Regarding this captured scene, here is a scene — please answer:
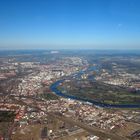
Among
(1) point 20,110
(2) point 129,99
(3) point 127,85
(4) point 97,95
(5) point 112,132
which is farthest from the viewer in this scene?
(3) point 127,85

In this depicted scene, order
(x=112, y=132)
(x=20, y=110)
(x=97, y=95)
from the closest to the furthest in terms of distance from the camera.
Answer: (x=112, y=132)
(x=20, y=110)
(x=97, y=95)

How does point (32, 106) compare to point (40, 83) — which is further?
point (40, 83)

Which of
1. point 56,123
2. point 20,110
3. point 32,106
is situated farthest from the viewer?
point 32,106

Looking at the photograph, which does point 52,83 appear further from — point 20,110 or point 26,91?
point 20,110

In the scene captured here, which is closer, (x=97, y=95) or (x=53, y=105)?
(x=53, y=105)

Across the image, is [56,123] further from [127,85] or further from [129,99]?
[127,85]

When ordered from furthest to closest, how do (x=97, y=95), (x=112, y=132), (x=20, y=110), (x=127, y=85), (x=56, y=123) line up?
1. (x=127, y=85)
2. (x=97, y=95)
3. (x=20, y=110)
4. (x=56, y=123)
5. (x=112, y=132)

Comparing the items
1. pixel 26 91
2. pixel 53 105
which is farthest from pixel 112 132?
pixel 26 91

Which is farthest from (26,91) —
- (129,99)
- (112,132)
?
(112,132)

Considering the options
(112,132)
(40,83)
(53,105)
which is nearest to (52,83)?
(40,83)
